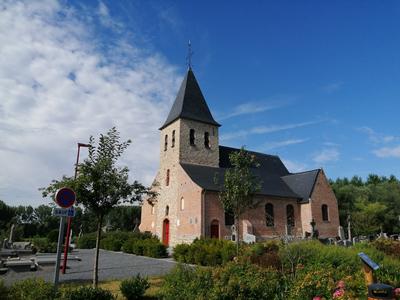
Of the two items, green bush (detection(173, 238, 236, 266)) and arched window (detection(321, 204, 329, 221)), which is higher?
arched window (detection(321, 204, 329, 221))

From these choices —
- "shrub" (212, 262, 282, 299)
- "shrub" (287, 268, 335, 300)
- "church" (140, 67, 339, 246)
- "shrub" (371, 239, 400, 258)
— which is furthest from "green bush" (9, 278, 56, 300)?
"church" (140, 67, 339, 246)

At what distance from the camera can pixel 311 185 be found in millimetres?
31062

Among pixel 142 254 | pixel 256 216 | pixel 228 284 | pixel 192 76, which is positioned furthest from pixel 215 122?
pixel 228 284

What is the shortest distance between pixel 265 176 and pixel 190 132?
9.17 m

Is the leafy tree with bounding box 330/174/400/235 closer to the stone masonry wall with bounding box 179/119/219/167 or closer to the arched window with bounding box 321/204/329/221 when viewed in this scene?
the arched window with bounding box 321/204/329/221

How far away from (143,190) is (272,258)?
5594 mm

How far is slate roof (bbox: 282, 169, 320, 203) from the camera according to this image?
3067 cm

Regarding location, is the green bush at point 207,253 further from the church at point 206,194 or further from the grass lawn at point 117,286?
the church at point 206,194

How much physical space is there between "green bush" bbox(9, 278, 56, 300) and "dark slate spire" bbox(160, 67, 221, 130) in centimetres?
2394

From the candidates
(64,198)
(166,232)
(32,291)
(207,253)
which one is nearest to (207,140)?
(166,232)

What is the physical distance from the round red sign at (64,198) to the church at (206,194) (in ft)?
58.9

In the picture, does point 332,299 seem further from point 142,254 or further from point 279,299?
point 142,254

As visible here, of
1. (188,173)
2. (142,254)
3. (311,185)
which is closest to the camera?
(142,254)

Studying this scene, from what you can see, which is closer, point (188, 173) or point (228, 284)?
point (228, 284)
